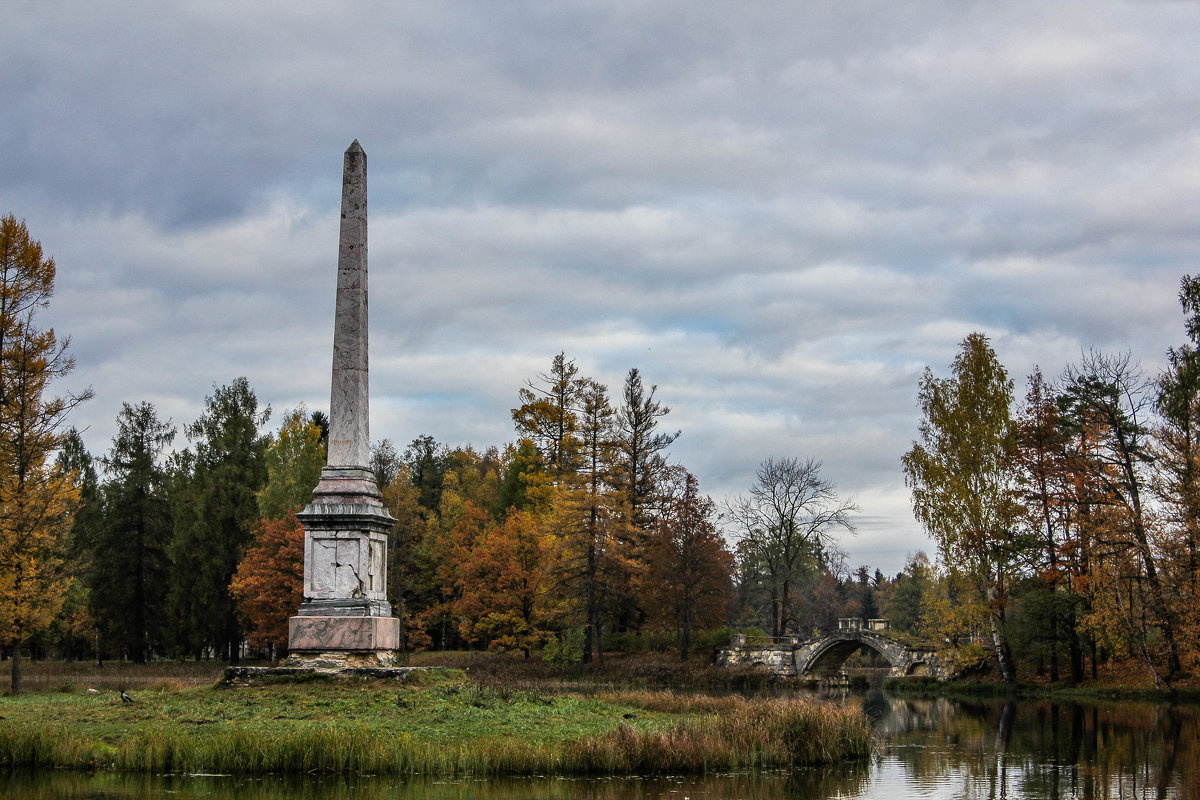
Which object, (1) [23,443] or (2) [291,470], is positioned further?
(2) [291,470]

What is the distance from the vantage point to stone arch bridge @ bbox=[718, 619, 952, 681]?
48.6 meters

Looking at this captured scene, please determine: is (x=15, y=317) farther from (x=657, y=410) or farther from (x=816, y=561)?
(x=816, y=561)

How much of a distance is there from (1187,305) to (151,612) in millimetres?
45648

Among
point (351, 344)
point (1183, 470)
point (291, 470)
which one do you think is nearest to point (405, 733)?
point (351, 344)

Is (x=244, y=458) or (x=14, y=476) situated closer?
(x=14, y=476)

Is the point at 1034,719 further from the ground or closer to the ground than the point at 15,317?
closer to the ground

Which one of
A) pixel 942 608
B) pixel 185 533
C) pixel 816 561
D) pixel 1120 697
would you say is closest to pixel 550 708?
pixel 1120 697

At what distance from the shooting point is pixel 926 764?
62.0 ft

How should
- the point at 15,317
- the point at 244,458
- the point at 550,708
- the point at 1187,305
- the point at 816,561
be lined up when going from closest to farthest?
1. the point at 550,708
2. the point at 15,317
3. the point at 1187,305
4. the point at 244,458
5. the point at 816,561

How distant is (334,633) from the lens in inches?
851

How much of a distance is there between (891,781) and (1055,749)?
259 inches

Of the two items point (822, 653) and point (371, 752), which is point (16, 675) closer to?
point (371, 752)

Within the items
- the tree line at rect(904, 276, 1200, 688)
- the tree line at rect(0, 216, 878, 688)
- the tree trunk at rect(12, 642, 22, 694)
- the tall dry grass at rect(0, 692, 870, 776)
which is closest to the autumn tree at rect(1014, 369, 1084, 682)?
the tree line at rect(904, 276, 1200, 688)

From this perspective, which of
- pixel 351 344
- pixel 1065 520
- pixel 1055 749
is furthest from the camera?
pixel 1065 520
